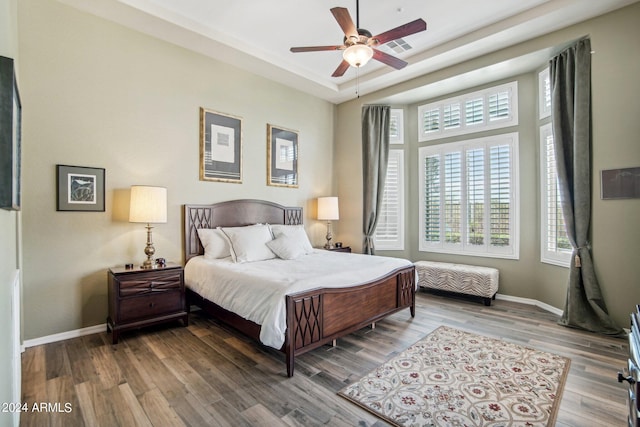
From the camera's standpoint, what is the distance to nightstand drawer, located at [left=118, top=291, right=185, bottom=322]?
123 inches

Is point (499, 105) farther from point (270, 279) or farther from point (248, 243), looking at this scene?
point (270, 279)

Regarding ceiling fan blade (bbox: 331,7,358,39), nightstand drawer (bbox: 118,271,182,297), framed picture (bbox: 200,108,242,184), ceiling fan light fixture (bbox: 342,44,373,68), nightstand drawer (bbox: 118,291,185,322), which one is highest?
ceiling fan blade (bbox: 331,7,358,39)

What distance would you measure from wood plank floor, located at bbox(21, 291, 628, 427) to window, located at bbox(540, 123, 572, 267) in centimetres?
94

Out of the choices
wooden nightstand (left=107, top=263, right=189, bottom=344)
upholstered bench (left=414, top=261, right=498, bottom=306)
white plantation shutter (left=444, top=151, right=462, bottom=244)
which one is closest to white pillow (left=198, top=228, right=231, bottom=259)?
wooden nightstand (left=107, top=263, right=189, bottom=344)

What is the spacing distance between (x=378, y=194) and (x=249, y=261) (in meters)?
2.78

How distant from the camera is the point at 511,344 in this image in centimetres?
310

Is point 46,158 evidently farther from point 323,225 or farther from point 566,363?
point 566,363

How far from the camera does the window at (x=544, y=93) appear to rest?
4.12 meters

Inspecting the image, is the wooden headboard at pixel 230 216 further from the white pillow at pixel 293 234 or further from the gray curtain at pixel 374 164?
the gray curtain at pixel 374 164

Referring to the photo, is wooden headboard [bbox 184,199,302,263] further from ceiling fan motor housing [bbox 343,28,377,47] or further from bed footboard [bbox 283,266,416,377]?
ceiling fan motor housing [bbox 343,28,377,47]

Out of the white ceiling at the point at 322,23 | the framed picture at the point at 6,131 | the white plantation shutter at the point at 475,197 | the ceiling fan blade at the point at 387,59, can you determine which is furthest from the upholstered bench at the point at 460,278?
the framed picture at the point at 6,131

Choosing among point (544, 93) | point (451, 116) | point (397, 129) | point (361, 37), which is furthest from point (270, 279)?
point (544, 93)

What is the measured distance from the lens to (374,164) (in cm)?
555

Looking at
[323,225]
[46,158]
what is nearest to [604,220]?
[323,225]
